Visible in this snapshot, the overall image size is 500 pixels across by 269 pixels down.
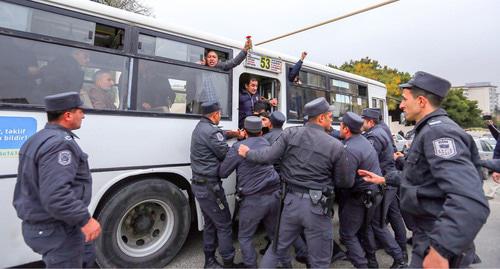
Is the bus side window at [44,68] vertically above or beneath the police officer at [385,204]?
above

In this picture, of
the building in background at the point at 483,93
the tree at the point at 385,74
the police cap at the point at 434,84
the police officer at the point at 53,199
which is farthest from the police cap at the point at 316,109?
the building in background at the point at 483,93

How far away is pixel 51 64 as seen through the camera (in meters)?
2.80

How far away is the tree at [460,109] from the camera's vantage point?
39531 millimetres

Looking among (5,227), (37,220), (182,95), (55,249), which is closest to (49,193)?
(37,220)

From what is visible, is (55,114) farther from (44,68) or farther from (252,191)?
(252,191)

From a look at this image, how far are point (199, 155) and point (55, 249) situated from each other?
5.54ft

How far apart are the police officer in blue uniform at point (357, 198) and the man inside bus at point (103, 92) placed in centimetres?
272

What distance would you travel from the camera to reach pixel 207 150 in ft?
11.2

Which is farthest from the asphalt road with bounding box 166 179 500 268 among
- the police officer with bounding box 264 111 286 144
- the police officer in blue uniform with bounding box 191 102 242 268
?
the police officer with bounding box 264 111 286 144

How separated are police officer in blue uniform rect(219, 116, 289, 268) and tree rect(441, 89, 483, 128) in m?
44.1

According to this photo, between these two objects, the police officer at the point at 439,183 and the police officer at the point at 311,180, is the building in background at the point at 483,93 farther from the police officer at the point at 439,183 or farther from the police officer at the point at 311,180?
the police officer at the point at 439,183

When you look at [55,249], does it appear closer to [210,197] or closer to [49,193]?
[49,193]

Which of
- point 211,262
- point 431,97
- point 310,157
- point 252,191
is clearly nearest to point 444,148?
point 431,97

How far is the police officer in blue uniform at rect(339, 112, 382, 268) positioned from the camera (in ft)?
11.0
